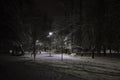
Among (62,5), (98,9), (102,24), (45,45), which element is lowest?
(45,45)

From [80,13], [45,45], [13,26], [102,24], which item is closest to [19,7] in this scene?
[13,26]

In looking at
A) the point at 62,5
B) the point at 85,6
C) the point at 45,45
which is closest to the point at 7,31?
the point at 85,6

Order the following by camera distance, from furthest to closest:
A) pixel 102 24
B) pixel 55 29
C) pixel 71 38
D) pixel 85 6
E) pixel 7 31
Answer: pixel 55 29 < pixel 71 38 < pixel 85 6 < pixel 102 24 < pixel 7 31

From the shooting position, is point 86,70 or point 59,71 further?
point 86,70

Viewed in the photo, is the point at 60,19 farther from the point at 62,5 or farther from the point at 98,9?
the point at 98,9

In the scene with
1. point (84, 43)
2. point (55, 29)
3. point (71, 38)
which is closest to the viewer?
point (84, 43)

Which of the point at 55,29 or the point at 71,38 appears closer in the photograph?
the point at 71,38

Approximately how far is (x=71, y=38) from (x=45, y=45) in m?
14.5

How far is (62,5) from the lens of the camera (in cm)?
3369

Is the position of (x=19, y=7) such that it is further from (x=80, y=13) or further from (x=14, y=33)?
(x=80, y=13)

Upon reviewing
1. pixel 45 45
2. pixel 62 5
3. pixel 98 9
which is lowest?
pixel 45 45

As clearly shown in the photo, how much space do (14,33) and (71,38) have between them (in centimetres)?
1124

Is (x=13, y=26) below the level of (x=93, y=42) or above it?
above

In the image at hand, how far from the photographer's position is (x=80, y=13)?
2747 centimetres
